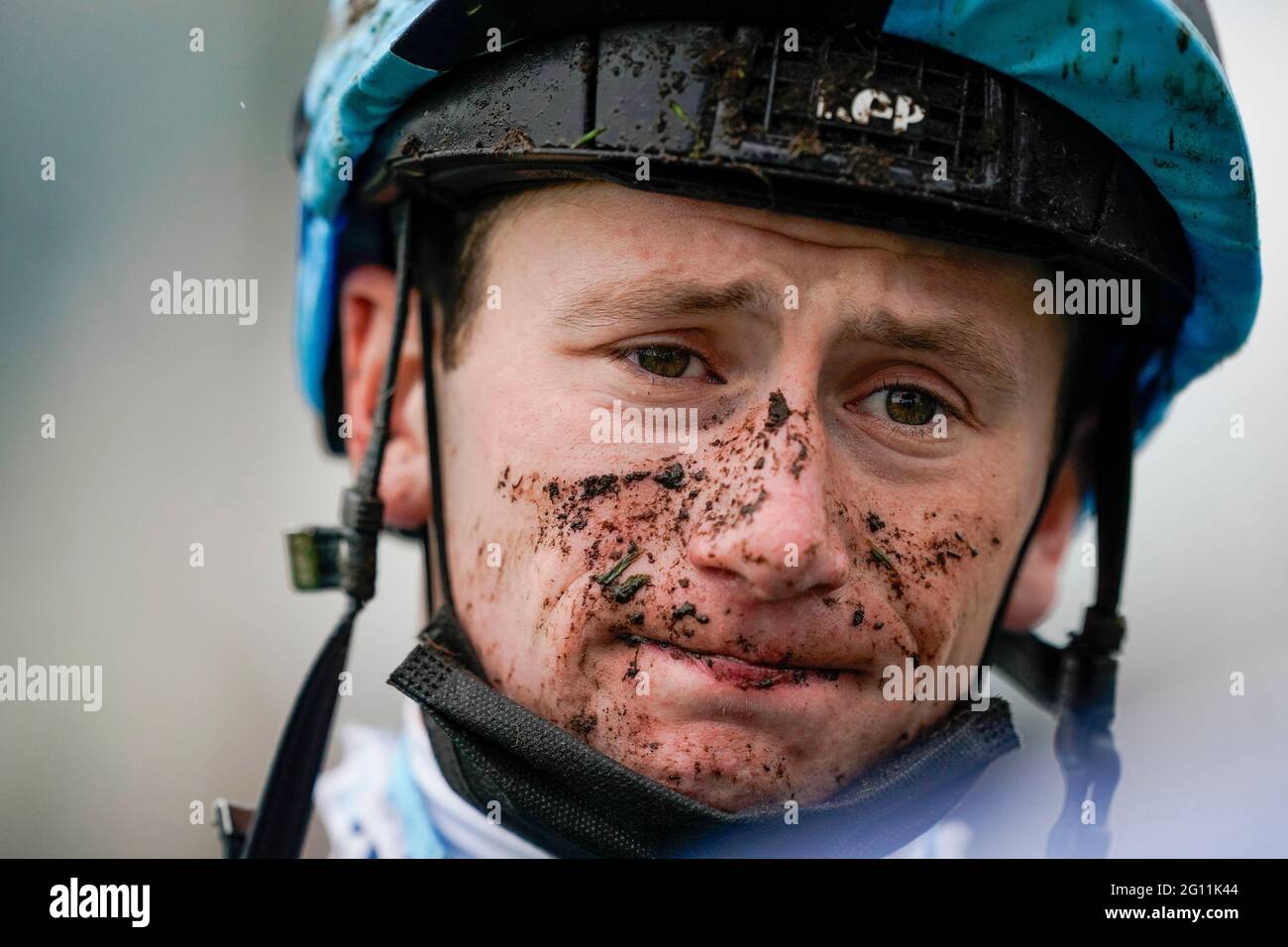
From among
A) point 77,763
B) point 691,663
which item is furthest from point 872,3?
point 77,763

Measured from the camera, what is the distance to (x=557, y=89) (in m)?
1.64

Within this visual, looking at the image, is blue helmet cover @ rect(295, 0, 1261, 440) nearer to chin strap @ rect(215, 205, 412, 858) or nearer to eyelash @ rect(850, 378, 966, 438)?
chin strap @ rect(215, 205, 412, 858)

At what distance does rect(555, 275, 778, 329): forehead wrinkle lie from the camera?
161 cm

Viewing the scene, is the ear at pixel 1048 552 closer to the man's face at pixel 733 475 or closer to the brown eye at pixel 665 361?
the man's face at pixel 733 475

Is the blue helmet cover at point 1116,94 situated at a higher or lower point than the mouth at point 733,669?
higher

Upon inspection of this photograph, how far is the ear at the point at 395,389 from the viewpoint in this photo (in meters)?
2.05

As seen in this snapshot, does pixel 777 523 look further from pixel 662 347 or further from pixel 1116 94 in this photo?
pixel 1116 94

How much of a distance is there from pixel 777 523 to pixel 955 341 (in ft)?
1.41

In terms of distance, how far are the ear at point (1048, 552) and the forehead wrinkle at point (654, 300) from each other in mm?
899

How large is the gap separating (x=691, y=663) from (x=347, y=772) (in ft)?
3.77

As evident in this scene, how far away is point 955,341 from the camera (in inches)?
67.1

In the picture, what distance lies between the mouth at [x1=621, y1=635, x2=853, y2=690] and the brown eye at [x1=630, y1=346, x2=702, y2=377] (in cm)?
38

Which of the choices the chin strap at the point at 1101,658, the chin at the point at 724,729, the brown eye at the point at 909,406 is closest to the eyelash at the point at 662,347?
the brown eye at the point at 909,406

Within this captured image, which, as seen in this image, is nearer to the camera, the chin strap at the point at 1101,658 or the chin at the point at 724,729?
the chin at the point at 724,729
